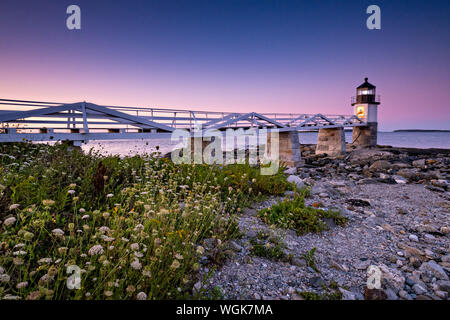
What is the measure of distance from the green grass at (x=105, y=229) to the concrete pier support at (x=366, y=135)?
30.6 meters

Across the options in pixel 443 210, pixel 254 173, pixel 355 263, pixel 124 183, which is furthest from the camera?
pixel 254 173

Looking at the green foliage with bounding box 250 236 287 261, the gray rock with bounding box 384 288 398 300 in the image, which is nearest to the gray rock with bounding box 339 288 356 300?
the gray rock with bounding box 384 288 398 300

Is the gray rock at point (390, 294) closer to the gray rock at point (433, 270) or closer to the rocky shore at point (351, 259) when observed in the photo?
the rocky shore at point (351, 259)

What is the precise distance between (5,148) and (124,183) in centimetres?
522

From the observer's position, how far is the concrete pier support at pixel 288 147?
61.8ft

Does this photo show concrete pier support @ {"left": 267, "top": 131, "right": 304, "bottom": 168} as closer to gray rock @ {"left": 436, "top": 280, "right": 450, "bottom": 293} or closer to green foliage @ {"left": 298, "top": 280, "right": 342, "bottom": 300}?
gray rock @ {"left": 436, "top": 280, "right": 450, "bottom": 293}

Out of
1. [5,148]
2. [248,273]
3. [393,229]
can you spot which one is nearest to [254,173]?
[393,229]

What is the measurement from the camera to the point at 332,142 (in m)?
26.5

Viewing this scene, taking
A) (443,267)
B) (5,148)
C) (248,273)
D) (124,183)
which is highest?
(5,148)

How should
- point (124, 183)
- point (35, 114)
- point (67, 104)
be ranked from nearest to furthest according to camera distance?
1. point (124, 183)
2. point (35, 114)
3. point (67, 104)

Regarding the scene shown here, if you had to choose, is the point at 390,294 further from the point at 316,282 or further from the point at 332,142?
the point at 332,142

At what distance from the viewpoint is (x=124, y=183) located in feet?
18.1

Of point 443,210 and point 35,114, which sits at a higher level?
point 35,114
